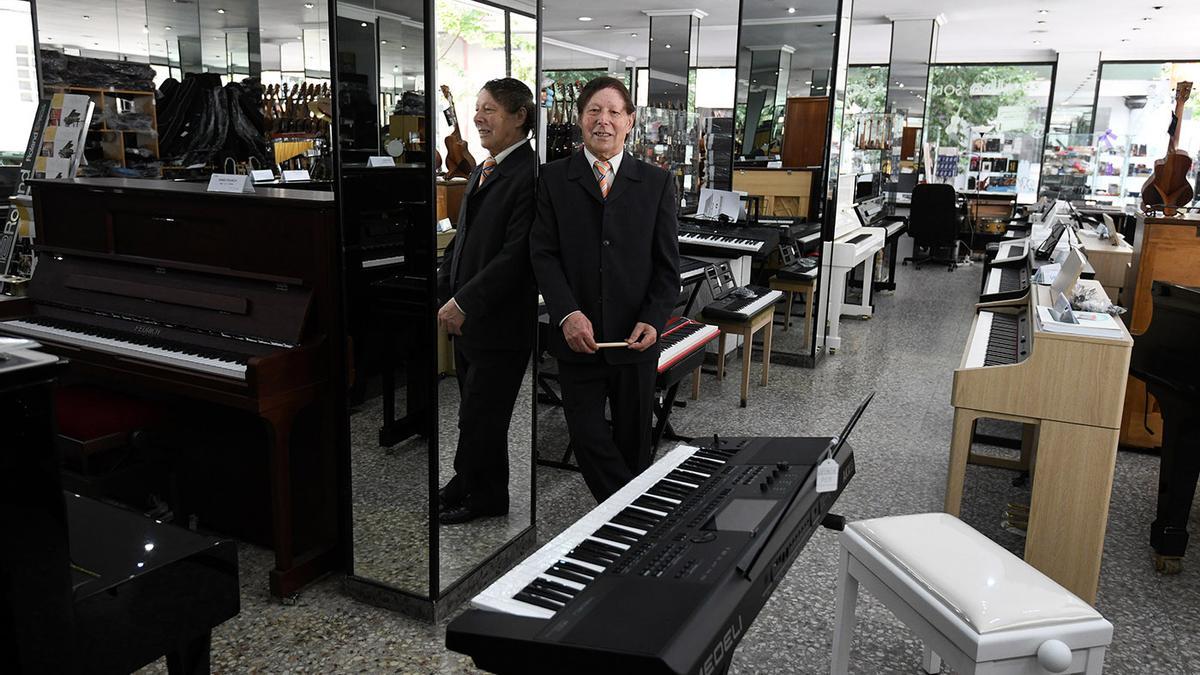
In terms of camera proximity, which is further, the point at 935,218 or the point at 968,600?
the point at 935,218

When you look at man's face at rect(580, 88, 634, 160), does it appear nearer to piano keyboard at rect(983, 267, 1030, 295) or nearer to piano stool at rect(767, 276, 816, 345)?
piano keyboard at rect(983, 267, 1030, 295)

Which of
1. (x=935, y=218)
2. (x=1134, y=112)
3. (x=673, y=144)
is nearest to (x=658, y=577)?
(x=673, y=144)

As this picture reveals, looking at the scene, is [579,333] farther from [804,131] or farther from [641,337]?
[804,131]

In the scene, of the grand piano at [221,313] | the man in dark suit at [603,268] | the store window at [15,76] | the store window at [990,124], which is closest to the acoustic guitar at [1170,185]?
the man in dark suit at [603,268]

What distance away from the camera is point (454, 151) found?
8.42 feet

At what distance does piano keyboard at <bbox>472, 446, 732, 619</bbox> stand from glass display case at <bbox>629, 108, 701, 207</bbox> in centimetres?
415

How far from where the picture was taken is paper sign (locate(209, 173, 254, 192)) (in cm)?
297

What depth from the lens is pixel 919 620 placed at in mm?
1913

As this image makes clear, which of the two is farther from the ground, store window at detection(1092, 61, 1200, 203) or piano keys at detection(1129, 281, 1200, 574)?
store window at detection(1092, 61, 1200, 203)

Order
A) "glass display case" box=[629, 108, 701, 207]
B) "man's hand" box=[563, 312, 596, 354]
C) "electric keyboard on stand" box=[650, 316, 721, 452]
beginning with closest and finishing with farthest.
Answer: "man's hand" box=[563, 312, 596, 354] → "electric keyboard on stand" box=[650, 316, 721, 452] → "glass display case" box=[629, 108, 701, 207]

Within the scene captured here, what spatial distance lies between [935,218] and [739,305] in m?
7.41

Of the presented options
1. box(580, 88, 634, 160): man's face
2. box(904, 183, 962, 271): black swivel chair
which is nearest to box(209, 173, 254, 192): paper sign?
box(580, 88, 634, 160): man's face

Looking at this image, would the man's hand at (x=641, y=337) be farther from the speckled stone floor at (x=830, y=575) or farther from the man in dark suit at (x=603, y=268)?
the speckled stone floor at (x=830, y=575)

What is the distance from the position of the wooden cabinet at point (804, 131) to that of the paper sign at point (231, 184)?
14.9 feet
